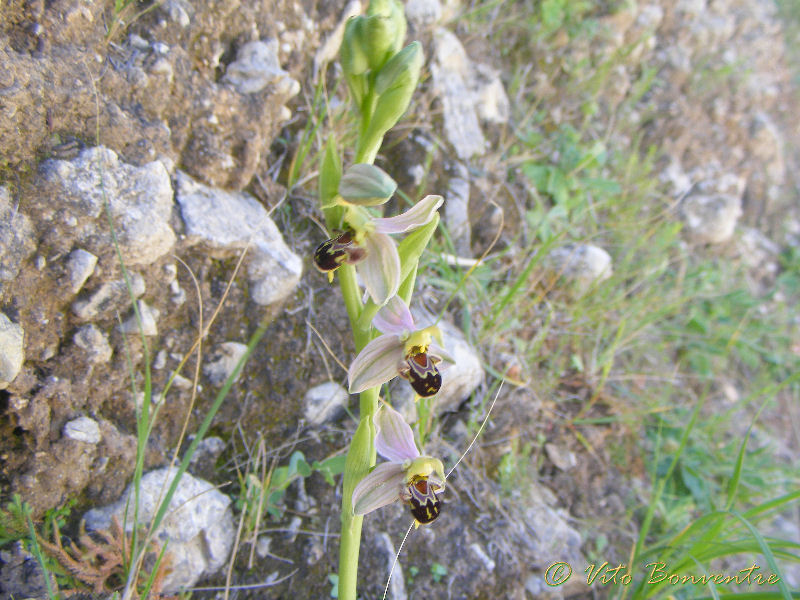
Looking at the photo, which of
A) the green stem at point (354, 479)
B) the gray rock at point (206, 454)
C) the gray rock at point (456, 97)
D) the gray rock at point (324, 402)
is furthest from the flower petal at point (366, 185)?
the gray rock at point (456, 97)

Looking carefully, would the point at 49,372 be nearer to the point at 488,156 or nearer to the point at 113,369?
the point at 113,369

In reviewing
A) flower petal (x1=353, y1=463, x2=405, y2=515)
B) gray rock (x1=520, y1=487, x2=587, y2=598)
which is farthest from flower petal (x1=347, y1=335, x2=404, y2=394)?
gray rock (x1=520, y1=487, x2=587, y2=598)

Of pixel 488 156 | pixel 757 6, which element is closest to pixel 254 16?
pixel 488 156

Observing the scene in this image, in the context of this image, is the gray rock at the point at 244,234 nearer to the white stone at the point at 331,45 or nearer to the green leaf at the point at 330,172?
the green leaf at the point at 330,172

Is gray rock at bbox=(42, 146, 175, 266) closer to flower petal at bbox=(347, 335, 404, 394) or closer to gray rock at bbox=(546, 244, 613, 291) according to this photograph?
flower petal at bbox=(347, 335, 404, 394)

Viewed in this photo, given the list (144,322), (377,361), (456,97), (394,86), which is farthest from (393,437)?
(456,97)

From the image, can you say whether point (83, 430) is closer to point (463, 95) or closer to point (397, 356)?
point (397, 356)
